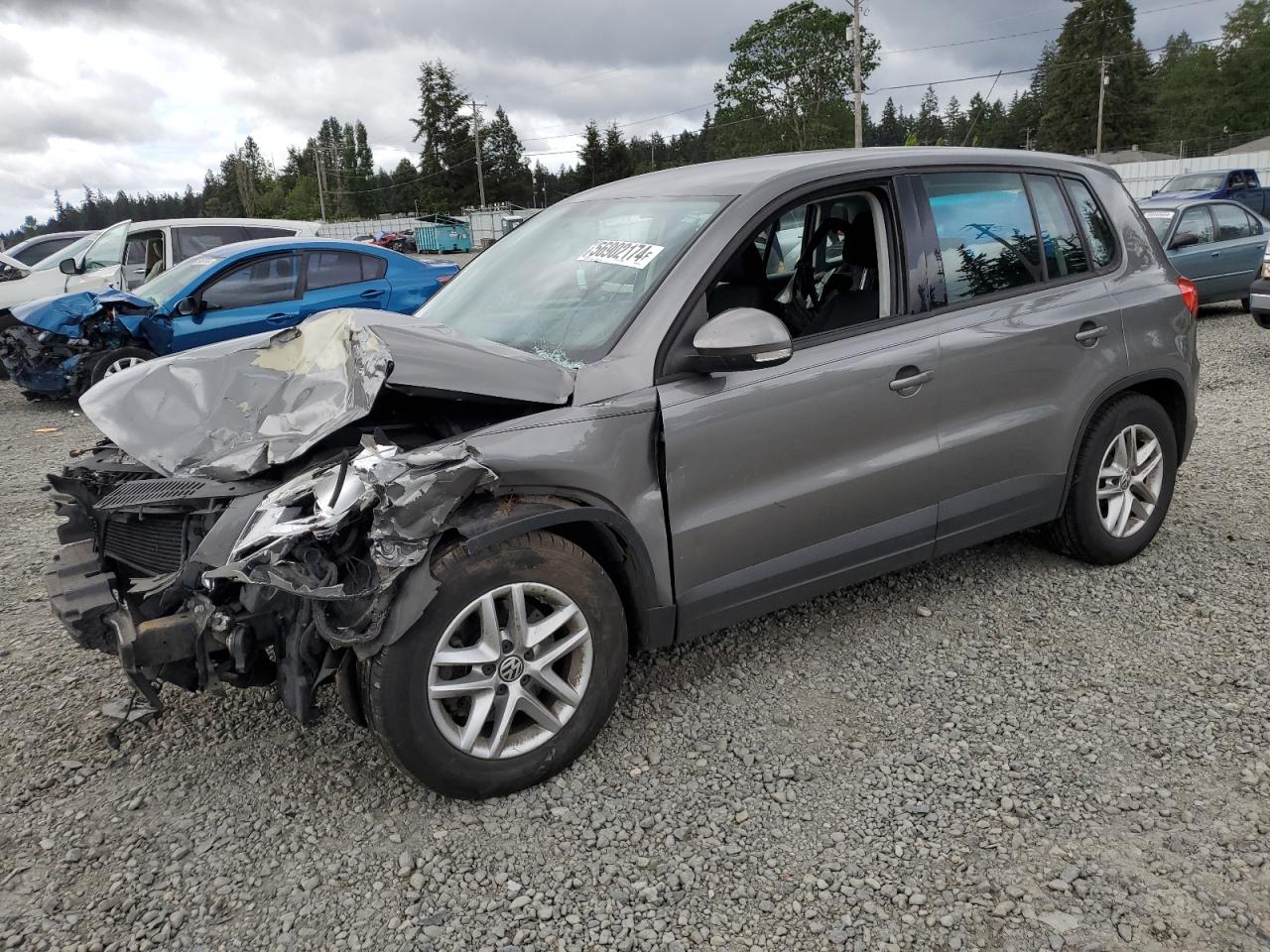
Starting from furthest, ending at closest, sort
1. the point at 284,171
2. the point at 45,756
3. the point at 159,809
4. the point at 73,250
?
1. the point at 284,171
2. the point at 73,250
3. the point at 45,756
4. the point at 159,809

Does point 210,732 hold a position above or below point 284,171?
below

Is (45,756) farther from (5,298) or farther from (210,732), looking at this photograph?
(5,298)

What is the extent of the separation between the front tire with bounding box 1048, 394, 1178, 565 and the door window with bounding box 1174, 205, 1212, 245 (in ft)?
27.2

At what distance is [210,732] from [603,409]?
1785mm

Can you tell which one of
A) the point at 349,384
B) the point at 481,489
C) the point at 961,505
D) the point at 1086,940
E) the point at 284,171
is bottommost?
the point at 1086,940

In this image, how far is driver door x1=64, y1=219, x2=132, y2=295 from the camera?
1226 cm

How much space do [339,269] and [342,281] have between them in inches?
5.2

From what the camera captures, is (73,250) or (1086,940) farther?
(73,250)

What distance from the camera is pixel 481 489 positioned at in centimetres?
257

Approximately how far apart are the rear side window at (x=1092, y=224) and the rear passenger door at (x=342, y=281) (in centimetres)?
697

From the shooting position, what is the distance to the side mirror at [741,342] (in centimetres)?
280

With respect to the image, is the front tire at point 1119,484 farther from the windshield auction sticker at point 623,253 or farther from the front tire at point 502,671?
the front tire at point 502,671

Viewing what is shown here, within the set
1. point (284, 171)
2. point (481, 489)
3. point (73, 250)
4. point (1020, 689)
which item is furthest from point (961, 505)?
point (284, 171)

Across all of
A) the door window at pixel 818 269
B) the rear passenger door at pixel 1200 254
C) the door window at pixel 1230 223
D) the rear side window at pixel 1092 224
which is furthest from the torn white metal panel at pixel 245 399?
the door window at pixel 1230 223
